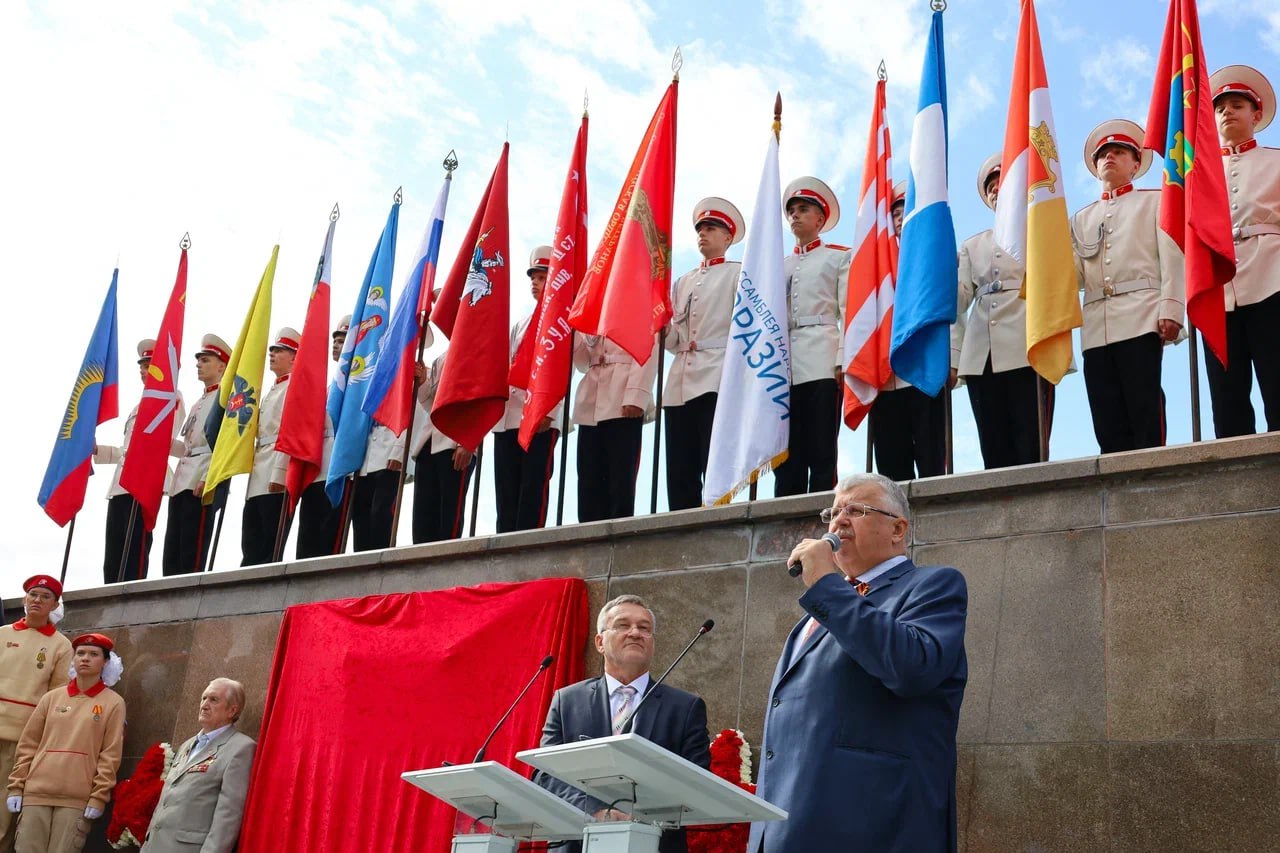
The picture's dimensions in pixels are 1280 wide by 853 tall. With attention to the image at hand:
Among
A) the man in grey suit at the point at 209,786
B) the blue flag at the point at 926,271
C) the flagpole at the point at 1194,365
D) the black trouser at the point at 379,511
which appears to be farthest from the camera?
the black trouser at the point at 379,511

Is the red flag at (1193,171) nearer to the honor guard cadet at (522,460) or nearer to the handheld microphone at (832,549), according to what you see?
the handheld microphone at (832,549)

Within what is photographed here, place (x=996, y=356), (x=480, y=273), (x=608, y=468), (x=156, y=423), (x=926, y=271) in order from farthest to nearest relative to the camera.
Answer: (x=156, y=423), (x=480, y=273), (x=608, y=468), (x=996, y=356), (x=926, y=271)

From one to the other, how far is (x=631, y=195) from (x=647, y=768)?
16.0 feet

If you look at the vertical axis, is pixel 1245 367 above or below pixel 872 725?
above

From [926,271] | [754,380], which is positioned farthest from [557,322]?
[926,271]

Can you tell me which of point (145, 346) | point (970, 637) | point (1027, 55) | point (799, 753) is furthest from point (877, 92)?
point (145, 346)

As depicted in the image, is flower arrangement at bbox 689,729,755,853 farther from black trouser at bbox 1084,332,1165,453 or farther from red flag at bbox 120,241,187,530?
red flag at bbox 120,241,187,530

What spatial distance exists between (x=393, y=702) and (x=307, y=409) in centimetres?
259

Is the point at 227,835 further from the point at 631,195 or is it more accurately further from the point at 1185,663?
the point at 1185,663

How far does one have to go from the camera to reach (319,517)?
8906 mm

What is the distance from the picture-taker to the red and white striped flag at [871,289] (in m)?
6.16

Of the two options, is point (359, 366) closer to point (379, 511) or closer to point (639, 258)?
point (379, 511)

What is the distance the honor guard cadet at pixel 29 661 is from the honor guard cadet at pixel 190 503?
1208 mm

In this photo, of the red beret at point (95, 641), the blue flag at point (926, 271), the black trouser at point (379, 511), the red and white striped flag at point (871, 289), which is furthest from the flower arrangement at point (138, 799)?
the blue flag at point (926, 271)
